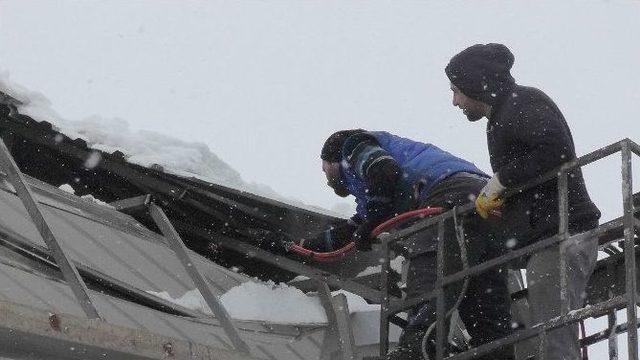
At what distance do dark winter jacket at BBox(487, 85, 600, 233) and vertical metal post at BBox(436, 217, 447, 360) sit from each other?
0.39 metres

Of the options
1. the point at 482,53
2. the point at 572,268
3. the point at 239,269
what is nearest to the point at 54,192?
the point at 239,269

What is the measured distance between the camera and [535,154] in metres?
5.27

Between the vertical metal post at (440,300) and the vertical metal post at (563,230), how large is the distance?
70cm

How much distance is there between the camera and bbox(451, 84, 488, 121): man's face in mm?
5852

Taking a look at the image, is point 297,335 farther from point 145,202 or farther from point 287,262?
point 145,202

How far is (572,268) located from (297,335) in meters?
2.93

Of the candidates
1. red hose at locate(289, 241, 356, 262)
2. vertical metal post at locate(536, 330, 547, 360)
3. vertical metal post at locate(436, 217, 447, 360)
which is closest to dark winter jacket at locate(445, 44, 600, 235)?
vertical metal post at locate(436, 217, 447, 360)

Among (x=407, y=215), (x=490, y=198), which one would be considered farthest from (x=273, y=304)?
(x=490, y=198)

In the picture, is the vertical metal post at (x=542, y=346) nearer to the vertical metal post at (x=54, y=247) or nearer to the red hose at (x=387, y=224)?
the red hose at (x=387, y=224)

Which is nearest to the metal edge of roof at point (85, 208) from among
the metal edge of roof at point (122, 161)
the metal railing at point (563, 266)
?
the metal edge of roof at point (122, 161)

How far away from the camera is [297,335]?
300 inches

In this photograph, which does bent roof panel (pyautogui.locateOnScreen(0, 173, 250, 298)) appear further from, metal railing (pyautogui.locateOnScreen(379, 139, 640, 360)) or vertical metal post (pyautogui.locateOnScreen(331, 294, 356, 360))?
metal railing (pyautogui.locateOnScreen(379, 139, 640, 360))

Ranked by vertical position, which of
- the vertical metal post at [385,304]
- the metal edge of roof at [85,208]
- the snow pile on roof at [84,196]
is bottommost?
the vertical metal post at [385,304]

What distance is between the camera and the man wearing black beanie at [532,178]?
5.13 metres
